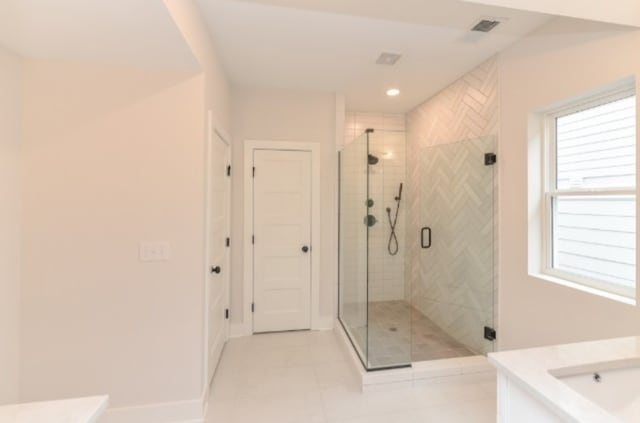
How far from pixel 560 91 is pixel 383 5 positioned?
1.32 m

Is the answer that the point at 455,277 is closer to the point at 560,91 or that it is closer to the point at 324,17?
the point at 560,91

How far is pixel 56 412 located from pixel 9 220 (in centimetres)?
149

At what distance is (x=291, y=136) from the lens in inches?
133

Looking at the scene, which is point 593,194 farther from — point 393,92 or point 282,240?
point 282,240

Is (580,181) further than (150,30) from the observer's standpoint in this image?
Yes

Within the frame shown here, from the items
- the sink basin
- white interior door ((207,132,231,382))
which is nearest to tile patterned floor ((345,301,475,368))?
white interior door ((207,132,231,382))

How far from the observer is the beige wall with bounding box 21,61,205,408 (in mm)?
1863

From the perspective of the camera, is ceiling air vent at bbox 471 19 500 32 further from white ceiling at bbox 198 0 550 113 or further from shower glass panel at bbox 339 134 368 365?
shower glass panel at bbox 339 134 368 365

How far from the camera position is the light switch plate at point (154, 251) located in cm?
197

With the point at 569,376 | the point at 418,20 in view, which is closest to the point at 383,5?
the point at 418,20

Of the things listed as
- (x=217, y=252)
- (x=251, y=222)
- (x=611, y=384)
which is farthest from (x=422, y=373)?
(x=251, y=222)

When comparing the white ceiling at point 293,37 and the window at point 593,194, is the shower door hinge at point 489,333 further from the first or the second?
the white ceiling at point 293,37

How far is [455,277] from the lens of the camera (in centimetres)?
311

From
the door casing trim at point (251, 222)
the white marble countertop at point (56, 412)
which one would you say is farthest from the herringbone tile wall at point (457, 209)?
the white marble countertop at point (56, 412)
